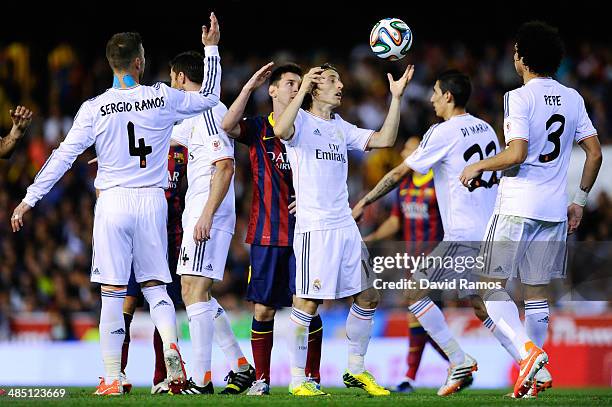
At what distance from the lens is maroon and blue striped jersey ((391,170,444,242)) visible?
1130 centimetres

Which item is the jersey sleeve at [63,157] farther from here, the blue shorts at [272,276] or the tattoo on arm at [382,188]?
the tattoo on arm at [382,188]

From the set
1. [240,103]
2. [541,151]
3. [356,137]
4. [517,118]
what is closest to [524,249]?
[541,151]

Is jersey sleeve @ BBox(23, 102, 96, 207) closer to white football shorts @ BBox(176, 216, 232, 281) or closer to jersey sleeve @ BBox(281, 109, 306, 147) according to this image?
white football shorts @ BBox(176, 216, 232, 281)

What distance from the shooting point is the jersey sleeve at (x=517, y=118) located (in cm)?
809

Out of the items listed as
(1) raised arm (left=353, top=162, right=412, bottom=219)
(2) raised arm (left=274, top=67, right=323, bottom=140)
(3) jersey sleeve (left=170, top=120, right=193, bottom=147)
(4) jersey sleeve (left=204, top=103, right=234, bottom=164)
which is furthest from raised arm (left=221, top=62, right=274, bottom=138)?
(1) raised arm (left=353, top=162, right=412, bottom=219)

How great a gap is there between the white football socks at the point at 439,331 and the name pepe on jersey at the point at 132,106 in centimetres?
297

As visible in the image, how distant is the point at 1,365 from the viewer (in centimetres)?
1475

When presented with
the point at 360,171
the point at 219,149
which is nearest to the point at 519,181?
the point at 219,149

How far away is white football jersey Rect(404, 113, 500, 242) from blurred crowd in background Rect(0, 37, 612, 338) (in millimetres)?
6907

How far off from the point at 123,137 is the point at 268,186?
145 cm

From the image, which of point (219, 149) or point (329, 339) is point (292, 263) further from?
point (329, 339)

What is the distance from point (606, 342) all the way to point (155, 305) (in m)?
7.75

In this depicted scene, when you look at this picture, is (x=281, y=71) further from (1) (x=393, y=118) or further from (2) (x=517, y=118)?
(2) (x=517, y=118)

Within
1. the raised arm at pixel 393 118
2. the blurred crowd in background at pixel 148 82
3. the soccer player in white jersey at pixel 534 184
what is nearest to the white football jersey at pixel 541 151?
the soccer player in white jersey at pixel 534 184
